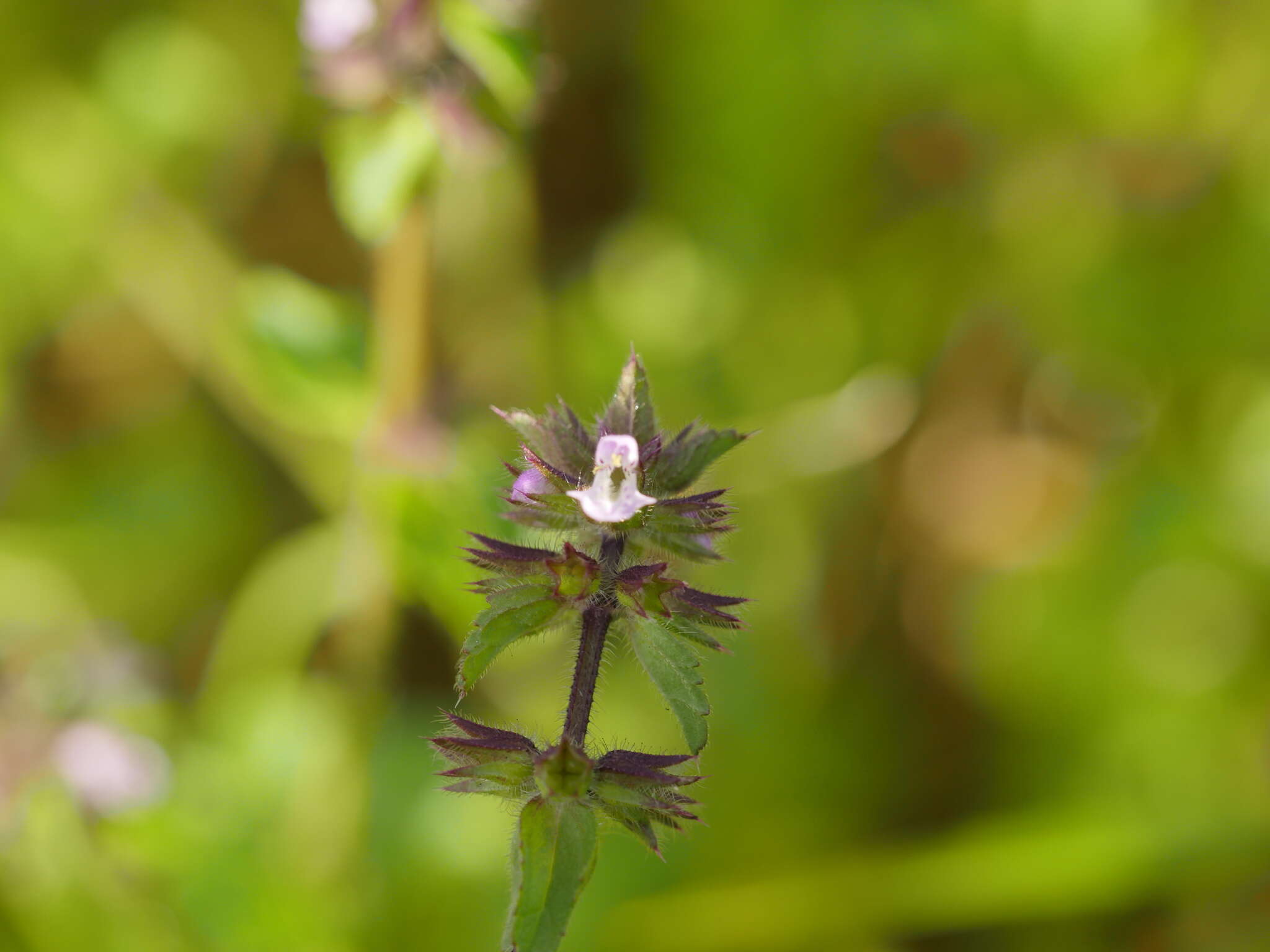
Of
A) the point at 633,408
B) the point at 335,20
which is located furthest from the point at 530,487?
the point at 335,20

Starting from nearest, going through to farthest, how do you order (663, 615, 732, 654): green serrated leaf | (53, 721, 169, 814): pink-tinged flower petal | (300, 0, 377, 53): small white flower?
(663, 615, 732, 654): green serrated leaf < (300, 0, 377, 53): small white flower < (53, 721, 169, 814): pink-tinged flower petal

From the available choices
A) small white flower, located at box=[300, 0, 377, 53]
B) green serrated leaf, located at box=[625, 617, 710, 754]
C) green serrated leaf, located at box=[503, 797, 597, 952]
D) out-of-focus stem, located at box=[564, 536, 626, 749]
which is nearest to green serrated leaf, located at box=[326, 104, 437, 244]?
small white flower, located at box=[300, 0, 377, 53]

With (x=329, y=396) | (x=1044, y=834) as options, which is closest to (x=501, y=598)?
(x=329, y=396)

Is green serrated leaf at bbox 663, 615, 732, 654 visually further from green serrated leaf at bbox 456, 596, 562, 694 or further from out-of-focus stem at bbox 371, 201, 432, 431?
out-of-focus stem at bbox 371, 201, 432, 431

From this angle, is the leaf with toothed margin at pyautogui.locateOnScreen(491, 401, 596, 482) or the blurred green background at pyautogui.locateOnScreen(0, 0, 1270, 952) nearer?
the leaf with toothed margin at pyautogui.locateOnScreen(491, 401, 596, 482)

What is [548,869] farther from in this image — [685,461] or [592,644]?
[685,461]

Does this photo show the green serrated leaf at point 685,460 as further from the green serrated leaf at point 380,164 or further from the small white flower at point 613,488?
the green serrated leaf at point 380,164
